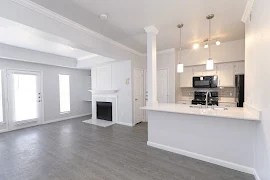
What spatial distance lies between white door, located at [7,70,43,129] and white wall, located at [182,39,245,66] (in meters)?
5.89

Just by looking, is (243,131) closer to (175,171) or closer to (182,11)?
(175,171)

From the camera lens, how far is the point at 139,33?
340cm

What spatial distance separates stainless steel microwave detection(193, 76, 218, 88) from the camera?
4.32m

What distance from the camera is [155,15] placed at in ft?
8.53

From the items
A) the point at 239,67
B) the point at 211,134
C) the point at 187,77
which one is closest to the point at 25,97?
the point at 211,134

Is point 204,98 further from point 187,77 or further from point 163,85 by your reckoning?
point 163,85

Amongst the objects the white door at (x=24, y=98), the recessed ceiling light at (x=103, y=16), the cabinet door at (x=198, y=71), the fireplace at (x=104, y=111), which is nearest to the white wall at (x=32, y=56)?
the white door at (x=24, y=98)

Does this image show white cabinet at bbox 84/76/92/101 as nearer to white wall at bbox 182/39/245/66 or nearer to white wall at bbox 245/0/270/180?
white wall at bbox 182/39/245/66

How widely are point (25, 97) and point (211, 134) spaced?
19.9ft

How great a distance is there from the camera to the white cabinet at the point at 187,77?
4879mm

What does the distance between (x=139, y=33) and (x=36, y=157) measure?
12.0 feet

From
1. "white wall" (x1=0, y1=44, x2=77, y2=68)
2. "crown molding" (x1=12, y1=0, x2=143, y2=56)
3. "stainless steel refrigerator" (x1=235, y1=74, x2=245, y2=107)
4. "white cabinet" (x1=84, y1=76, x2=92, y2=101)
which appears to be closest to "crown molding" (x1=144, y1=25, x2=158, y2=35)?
"crown molding" (x1=12, y1=0, x2=143, y2=56)

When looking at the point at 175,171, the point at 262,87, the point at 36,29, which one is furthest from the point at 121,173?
the point at 36,29

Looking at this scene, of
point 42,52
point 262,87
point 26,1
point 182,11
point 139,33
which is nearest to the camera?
point 262,87
